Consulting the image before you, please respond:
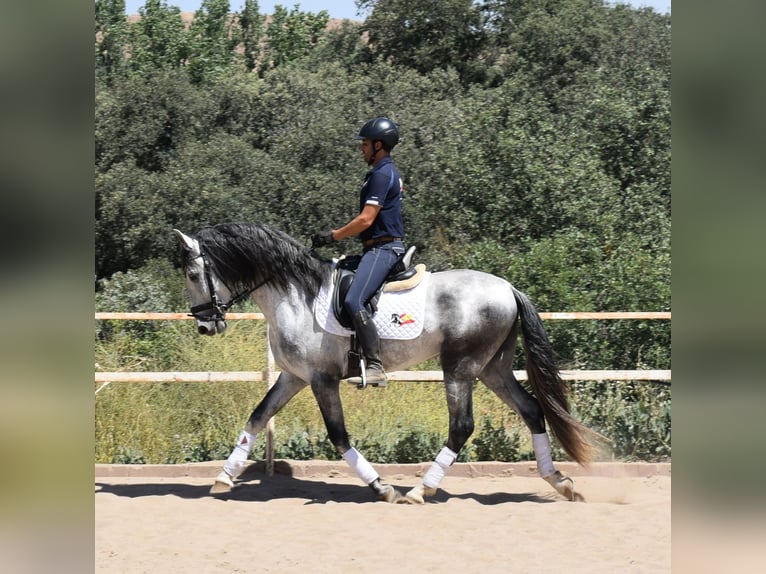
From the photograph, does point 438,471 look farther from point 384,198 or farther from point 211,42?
point 211,42

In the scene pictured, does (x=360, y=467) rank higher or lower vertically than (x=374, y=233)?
lower

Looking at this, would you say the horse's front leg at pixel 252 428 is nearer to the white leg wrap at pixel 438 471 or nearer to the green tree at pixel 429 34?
the white leg wrap at pixel 438 471

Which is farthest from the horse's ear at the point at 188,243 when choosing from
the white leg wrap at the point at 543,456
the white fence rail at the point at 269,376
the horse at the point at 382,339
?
the white leg wrap at the point at 543,456

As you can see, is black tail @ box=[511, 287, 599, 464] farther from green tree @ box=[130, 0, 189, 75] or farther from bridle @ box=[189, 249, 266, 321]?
green tree @ box=[130, 0, 189, 75]

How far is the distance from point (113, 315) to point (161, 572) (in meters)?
3.45

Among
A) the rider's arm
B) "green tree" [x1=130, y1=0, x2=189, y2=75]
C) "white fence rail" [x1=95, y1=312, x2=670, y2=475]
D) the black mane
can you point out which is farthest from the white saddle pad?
"green tree" [x1=130, y1=0, x2=189, y2=75]

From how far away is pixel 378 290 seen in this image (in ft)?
22.5

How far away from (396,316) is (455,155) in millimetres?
8576

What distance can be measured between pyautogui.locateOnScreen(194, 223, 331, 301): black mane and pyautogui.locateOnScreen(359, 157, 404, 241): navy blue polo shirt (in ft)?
1.65

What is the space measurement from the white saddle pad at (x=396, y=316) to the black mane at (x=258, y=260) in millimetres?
252

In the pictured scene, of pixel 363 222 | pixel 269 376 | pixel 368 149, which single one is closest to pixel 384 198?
pixel 363 222
